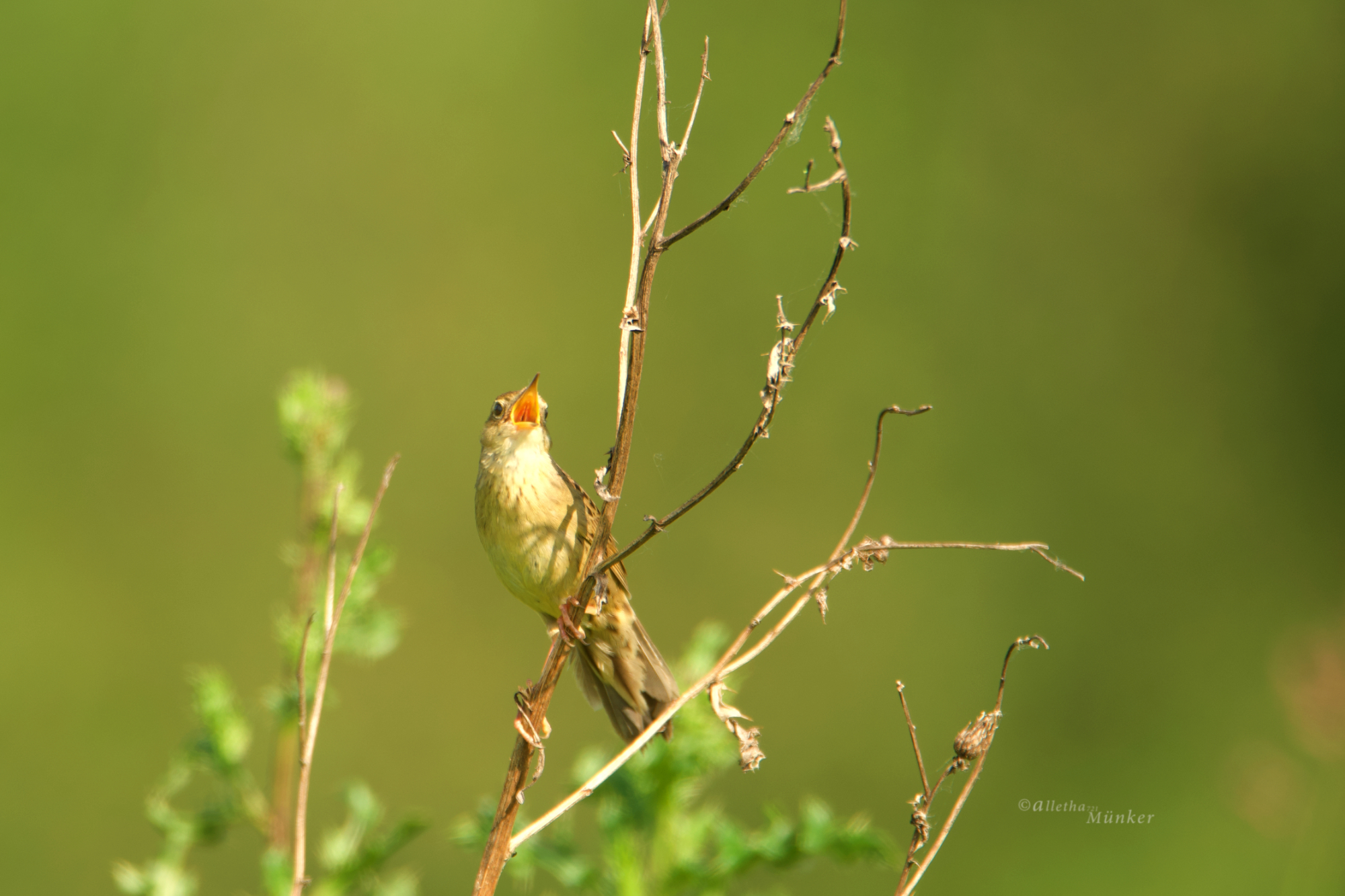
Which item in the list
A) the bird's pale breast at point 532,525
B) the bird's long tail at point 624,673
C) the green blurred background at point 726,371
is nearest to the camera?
the bird's pale breast at point 532,525

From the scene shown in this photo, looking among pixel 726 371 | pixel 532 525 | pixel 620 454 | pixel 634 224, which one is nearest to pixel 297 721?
pixel 532 525

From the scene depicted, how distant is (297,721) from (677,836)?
70cm

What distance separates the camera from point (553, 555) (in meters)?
2.59

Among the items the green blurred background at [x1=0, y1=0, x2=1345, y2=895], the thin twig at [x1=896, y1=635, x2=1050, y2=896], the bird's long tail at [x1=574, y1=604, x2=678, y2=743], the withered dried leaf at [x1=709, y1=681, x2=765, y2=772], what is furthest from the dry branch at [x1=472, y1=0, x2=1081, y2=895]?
the green blurred background at [x1=0, y1=0, x2=1345, y2=895]

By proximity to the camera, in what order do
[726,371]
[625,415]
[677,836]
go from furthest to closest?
[726,371], [677,836], [625,415]

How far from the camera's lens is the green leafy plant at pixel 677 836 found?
1.95 metres

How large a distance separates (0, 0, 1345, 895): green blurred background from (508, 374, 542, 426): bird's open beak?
309 centimetres

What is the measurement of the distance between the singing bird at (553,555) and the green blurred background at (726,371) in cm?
309

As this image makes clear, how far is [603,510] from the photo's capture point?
151 cm

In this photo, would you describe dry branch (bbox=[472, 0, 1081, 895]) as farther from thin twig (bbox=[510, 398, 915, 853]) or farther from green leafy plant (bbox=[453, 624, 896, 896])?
green leafy plant (bbox=[453, 624, 896, 896])

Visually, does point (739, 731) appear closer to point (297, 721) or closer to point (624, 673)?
point (297, 721)

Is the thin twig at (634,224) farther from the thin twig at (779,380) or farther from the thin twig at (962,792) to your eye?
the thin twig at (962,792)

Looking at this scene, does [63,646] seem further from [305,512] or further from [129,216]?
[305,512]

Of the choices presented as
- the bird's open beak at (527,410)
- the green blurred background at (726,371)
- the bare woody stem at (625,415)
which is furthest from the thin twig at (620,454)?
the green blurred background at (726,371)
